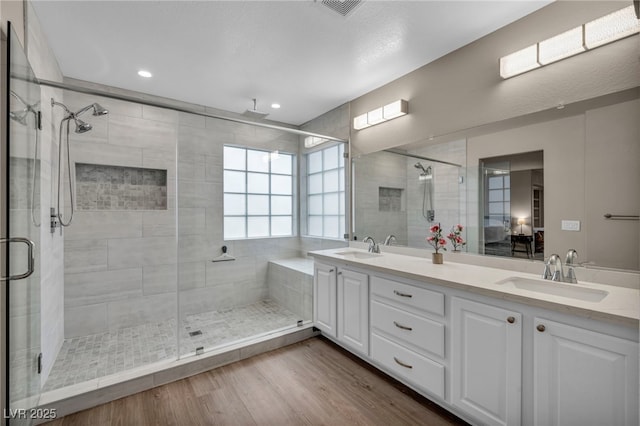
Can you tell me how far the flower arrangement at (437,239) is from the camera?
230 cm

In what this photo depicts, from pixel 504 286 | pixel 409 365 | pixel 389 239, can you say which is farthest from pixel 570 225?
pixel 389 239

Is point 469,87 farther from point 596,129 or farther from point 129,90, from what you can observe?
point 129,90

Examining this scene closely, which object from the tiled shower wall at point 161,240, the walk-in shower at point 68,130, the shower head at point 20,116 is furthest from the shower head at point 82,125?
the shower head at point 20,116

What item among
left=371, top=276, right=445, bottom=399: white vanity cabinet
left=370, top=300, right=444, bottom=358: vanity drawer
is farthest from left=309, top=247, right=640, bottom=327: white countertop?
left=370, top=300, right=444, bottom=358: vanity drawer

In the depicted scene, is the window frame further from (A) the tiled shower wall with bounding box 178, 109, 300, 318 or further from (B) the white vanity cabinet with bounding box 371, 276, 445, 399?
(B) the white vanity cabinet with bounding box 371, 276, 445, 399

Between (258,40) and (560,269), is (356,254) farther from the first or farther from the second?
(258,40)

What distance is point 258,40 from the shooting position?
7.13ft

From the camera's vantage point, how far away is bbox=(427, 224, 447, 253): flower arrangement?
2.30 metres

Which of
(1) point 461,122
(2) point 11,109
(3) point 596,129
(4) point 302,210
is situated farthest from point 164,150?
(3) point 596,129

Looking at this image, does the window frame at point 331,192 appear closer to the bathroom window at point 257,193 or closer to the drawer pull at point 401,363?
the bathroom window at point 257,193

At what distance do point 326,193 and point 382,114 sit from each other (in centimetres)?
117

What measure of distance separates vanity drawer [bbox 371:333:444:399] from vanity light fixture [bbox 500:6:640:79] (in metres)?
1.98

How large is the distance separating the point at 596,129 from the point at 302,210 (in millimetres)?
2477

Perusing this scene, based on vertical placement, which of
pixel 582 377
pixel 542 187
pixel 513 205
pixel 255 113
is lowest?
pixel 582 377
